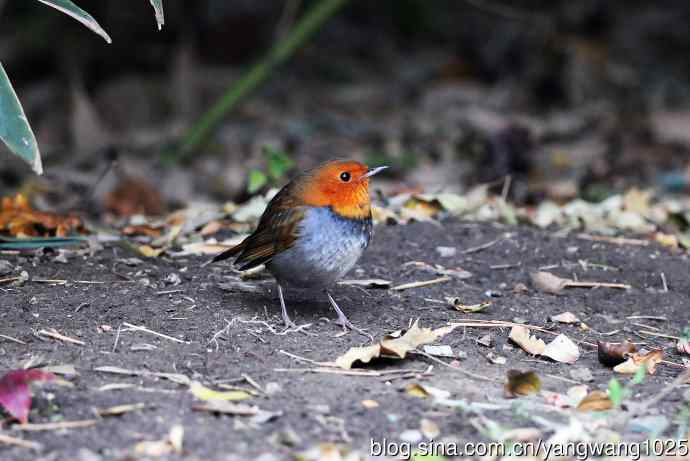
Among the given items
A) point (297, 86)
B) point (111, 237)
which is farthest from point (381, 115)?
point (111, 237)

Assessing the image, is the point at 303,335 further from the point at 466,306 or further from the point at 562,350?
the point at 562,350

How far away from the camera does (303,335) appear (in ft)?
12.2

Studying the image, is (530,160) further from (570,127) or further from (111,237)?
(111,237)

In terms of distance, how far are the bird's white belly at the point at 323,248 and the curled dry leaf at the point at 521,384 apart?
0.92 metres

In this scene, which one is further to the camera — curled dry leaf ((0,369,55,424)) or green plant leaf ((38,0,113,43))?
green plant leaf ((38,0,113,43))

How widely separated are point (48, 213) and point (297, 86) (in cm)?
482

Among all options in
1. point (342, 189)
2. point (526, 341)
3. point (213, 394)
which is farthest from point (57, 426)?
point (526, 341)

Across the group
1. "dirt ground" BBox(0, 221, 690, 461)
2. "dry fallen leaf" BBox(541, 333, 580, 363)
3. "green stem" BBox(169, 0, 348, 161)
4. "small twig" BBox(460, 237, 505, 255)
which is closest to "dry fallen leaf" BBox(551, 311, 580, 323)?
"dirt ground" BBox(0, 221, 690, 461)

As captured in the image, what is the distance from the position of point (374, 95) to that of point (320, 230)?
5.67 metres

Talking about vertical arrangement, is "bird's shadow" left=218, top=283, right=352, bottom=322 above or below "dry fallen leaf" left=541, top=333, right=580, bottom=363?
below

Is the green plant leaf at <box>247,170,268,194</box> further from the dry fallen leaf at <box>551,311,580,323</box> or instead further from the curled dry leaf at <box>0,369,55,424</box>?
the curled dry leaf at <box>0,369,55,424</box>

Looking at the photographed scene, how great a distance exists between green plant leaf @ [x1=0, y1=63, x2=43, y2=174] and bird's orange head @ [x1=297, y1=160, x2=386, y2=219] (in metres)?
1.15

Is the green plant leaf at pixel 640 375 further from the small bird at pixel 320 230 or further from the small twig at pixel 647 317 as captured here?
the small bird at pixel 320 230

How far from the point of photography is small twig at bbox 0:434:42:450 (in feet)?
8.75
